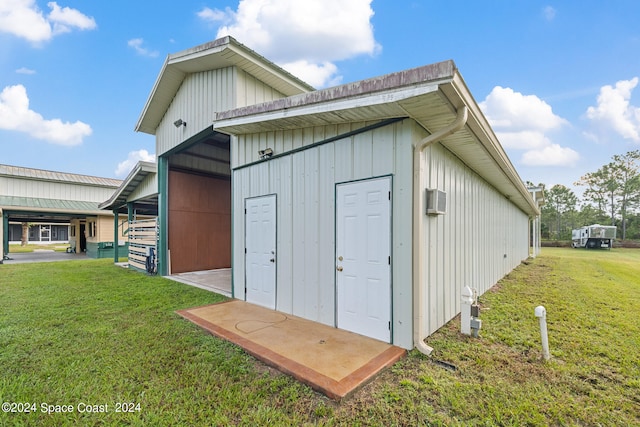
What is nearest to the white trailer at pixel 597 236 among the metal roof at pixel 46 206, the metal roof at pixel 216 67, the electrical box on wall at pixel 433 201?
the metal roof at pixel 216 67

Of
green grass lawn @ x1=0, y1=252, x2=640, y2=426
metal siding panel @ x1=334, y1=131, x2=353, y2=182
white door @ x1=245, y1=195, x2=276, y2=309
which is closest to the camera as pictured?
green grass lawn @ x1=0, y1=252, x2=640, y2=426

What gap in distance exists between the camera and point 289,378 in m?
2.64

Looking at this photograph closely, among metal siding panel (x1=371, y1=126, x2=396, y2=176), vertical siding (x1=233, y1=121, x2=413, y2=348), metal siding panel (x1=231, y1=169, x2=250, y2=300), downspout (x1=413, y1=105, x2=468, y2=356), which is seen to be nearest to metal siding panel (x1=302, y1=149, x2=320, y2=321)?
vertical siding (x1=233, y1=121, x2=413, y2=348)

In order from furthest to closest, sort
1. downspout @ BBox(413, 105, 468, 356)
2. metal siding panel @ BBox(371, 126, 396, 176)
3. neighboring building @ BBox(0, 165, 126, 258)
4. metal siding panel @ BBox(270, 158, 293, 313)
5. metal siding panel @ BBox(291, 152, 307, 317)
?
neighboring building @ BBox(0, 165, 126, 258) < metal siding panel @ BBox(270, 158, 293, 313) < metal siding panel @ BBox(291, 152, 307, 317) < metal siding panel @ BBox(371, 126, 396, 176) < downspout @ BBox(413, 105, 468, 356)

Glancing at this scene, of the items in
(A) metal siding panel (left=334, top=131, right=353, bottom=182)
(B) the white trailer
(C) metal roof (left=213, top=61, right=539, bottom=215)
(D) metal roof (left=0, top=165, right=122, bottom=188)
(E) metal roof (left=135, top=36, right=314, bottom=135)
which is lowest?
(B) the white trailer

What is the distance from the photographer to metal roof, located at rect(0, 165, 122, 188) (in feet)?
48.3

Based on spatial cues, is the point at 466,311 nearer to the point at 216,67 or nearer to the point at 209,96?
the point at 209,96

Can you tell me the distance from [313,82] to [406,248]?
567 cm

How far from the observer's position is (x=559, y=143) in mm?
25641

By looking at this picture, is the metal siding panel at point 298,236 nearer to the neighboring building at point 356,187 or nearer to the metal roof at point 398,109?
the neighboring building at point 356,187

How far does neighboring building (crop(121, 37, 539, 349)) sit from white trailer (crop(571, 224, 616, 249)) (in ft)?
76.0

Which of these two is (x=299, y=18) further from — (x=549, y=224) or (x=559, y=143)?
(x=549, y=224)

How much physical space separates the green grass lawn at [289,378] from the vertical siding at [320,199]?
2.85 ft

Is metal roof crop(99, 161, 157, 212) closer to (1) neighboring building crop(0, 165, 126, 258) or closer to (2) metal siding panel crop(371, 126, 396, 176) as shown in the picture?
(1) neighboring building crop(0, 165, 126, 258)
